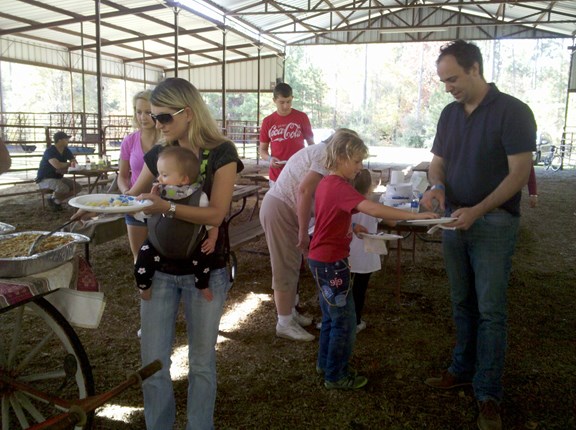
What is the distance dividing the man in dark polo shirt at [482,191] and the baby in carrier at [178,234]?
47.2 inches

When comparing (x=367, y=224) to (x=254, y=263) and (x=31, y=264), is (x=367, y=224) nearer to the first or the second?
(x=31, y=264)

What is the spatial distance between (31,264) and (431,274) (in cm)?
424

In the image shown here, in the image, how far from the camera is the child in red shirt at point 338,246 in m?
2.49

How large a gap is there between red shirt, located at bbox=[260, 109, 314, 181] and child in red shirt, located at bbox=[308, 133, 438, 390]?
2.12 m

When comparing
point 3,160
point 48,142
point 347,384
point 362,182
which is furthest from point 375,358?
point 48,142

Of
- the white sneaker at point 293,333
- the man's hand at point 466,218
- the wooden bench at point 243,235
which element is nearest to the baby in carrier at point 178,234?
the man's hand at point 466,218

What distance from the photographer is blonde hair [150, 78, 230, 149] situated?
1870 millimetres

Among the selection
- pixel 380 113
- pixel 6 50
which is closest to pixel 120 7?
pixel 6 50

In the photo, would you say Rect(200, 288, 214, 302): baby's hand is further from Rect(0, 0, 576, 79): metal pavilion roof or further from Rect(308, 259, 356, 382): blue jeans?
Rect(0, 0, 576, 79): metal pavilion roof

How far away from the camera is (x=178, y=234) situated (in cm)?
184

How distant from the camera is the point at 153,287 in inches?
76.4

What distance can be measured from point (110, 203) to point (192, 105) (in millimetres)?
489

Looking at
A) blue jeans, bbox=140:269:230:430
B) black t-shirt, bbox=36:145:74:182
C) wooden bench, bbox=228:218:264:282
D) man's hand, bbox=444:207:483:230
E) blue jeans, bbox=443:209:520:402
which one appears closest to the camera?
blue jeans, bbox=140:269:230:430

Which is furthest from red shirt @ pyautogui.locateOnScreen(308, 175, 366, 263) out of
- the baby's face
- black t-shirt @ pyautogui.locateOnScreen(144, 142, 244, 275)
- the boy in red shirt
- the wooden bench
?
the boy in red shirt
